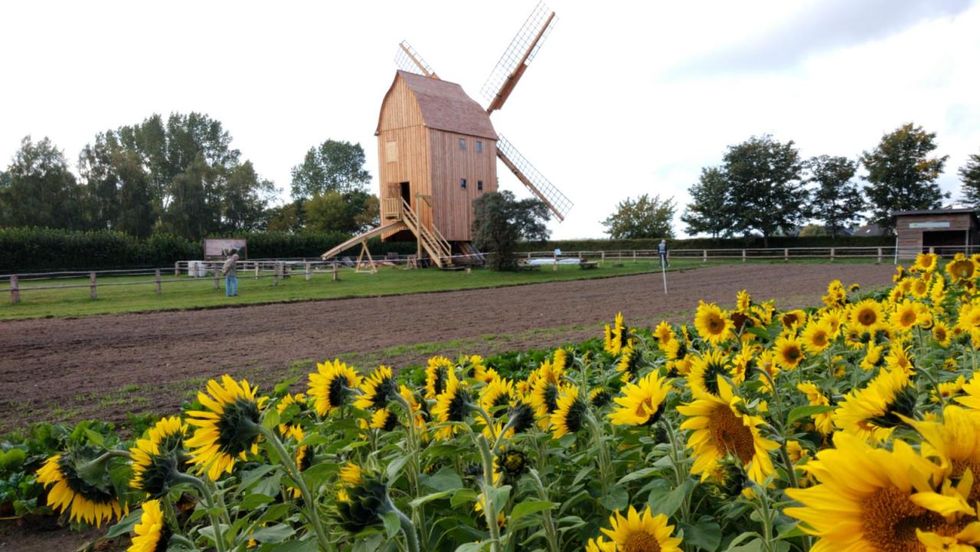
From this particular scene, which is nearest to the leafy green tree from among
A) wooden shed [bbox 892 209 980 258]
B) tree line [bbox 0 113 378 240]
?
tree line [bbox 0 113 378 240]

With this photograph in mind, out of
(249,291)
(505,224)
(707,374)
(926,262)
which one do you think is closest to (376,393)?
(707,374)

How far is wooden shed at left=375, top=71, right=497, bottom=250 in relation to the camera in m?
28.8

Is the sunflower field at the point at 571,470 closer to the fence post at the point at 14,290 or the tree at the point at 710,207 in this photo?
the fence post at the point at 14,290

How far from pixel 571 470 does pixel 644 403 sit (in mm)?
546

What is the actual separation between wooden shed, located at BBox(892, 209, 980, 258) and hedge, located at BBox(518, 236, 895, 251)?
19.4ft

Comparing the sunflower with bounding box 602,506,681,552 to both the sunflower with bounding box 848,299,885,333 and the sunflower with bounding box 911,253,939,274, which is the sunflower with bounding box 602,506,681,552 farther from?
the sunflower with bounding box 911,253,939,274

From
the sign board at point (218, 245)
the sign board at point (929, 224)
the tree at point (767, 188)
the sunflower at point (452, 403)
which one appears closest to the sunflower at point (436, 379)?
the sunflower at point (452, 403)

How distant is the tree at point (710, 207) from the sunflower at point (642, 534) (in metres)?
48.0

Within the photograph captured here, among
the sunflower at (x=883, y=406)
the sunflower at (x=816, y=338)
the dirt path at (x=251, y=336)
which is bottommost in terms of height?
the dirt path at (x=251, y=336)

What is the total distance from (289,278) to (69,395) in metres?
Result: 19.4

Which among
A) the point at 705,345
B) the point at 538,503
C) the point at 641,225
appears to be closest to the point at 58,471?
the point at 538,503

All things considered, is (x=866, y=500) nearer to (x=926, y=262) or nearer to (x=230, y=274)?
(x=926, y=262)

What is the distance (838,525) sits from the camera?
2.16 ft

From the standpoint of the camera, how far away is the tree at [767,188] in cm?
4566
